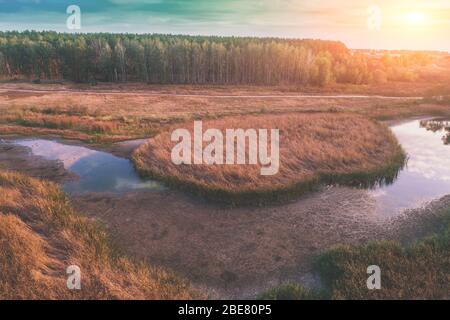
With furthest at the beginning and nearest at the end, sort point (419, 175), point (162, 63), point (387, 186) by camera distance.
Result: point (162, 63), point (419, 175), point (387, 186)

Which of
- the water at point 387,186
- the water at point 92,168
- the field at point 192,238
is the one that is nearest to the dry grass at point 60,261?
the field at point 192,238

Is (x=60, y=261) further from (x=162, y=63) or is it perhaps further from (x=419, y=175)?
(x=162, y=63)

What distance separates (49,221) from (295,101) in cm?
4339

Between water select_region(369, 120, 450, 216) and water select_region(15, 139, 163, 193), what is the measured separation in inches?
490

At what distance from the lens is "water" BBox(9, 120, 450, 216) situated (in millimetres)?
17078

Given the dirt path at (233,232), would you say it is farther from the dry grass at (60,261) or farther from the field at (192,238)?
the dry grass at (60,261)

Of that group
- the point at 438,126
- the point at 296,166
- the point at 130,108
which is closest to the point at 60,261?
the point at 296,166

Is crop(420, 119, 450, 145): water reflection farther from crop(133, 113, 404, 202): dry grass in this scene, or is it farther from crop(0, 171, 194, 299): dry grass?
crop(0, 171, 194, 299): dry grass

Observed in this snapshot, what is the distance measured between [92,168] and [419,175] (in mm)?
21020

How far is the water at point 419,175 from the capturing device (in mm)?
16547

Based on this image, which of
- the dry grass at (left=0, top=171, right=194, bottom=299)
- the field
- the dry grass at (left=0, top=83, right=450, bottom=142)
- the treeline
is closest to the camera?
the dry grass at (left=0, top=171, right=194, bottom=299)

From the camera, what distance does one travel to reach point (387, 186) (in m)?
A: 18.5

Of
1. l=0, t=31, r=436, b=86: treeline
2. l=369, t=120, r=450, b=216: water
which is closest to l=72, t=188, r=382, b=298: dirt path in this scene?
l=369, t=120, r=450, b=216: water

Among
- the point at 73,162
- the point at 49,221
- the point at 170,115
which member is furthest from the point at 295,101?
the point at 49,221
